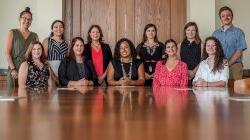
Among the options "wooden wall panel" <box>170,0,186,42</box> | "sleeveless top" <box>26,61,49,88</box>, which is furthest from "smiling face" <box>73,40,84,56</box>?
"wooden wall panel" <box>170,0,186,42</box>

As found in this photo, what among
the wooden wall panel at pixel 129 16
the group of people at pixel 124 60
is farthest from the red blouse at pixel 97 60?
the wooden wall panel at pixel 129 16

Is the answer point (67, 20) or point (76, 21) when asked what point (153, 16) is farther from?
point (67, 20)

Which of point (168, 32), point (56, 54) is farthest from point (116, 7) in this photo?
point (56, 54)

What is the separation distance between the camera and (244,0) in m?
5.43

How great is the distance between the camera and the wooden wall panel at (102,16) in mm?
5551

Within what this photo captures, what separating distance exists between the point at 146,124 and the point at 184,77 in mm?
3226

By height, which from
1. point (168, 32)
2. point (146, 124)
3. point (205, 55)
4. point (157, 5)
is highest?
point (157, 5)

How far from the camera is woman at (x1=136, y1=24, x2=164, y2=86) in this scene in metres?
4.49

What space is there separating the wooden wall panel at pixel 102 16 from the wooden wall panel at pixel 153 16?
318 millimetres

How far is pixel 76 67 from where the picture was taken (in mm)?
4176

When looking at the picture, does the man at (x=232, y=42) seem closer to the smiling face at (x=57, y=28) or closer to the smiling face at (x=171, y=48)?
the smiling face at (x=171, y=48)

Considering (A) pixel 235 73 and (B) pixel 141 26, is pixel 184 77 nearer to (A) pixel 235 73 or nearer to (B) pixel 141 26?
(A) pixel 235 73

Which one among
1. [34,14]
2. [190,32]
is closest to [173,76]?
[190,32]

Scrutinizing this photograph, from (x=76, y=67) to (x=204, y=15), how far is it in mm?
1886
